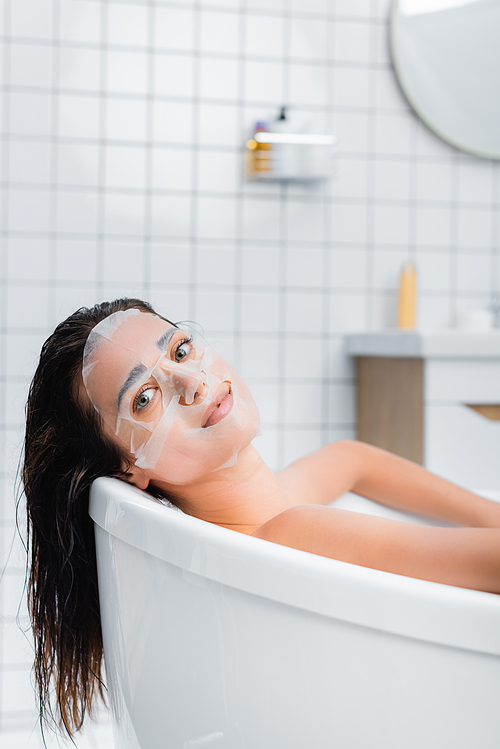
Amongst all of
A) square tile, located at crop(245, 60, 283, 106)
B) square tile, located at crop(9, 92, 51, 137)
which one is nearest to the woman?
square tile, located at crop(9, 92, 51, 137)

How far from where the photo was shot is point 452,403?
1798 mm

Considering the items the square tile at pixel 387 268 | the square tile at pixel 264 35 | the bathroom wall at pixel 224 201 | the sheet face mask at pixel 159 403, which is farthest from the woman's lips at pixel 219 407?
the square tile at pixel 264 35

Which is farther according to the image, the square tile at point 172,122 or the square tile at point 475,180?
the square tile at point 475,180

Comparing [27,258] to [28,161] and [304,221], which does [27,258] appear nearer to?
[28,161]

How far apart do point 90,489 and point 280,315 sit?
1.39m

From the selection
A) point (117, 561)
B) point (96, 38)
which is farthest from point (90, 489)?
point (96, 38)

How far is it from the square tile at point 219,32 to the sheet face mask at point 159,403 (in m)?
1.54

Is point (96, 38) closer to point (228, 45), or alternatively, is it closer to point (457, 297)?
point (228, 45)

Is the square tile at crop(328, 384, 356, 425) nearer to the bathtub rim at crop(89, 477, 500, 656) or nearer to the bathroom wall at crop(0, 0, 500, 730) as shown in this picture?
the bathroom wall at crop(0, 0, 500, 730)

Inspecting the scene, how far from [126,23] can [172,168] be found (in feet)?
1.61

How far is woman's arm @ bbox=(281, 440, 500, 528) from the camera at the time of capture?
1.28 m

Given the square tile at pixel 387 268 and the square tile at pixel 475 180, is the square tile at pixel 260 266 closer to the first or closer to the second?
the square tile at pixel 387 268

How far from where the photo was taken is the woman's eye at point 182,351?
41.3 inches

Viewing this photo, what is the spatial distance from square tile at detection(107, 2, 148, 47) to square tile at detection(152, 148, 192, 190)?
365 mm
